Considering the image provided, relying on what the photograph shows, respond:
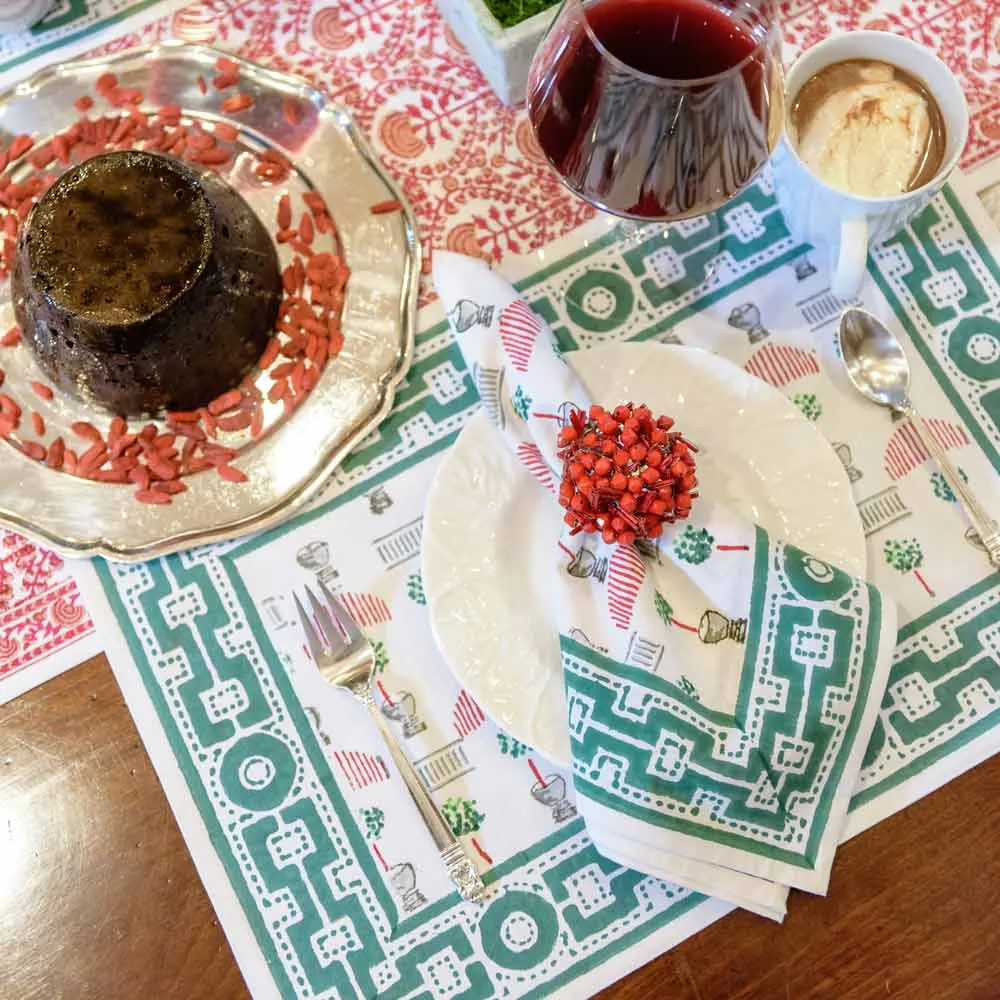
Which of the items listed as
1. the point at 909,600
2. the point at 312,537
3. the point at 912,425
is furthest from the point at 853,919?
the point at 312,537

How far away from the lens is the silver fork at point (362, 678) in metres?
0.66

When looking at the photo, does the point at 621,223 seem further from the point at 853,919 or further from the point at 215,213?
the point at 853,919

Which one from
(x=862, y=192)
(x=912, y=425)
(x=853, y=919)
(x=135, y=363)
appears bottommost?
(x=853, y=919)

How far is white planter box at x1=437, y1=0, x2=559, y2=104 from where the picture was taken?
0.71 meters

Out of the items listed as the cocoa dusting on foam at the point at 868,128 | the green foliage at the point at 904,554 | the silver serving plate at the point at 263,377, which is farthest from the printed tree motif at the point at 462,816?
the cocoa dusting on foam at the point at 868,128

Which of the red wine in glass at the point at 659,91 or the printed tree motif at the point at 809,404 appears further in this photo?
the printed tree motif at the point at 809,404

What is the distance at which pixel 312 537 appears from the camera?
72 cm

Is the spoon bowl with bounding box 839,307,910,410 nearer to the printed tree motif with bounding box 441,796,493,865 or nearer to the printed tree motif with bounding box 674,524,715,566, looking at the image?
the printed tree motif with bounding box 674,524,715,566

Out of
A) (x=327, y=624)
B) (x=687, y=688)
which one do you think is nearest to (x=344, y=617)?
(x=327, y=624)

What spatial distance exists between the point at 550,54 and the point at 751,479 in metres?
0.29

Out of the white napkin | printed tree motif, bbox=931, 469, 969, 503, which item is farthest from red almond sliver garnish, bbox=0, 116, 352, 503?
printed tree motif, bbox=931, 469, 969, 503

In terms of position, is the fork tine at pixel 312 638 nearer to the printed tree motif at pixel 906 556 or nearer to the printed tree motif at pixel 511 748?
the printed tree motif at pixel 511 748

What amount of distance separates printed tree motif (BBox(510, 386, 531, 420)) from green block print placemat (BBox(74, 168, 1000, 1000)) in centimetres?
7

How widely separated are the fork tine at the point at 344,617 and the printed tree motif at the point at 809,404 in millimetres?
345
